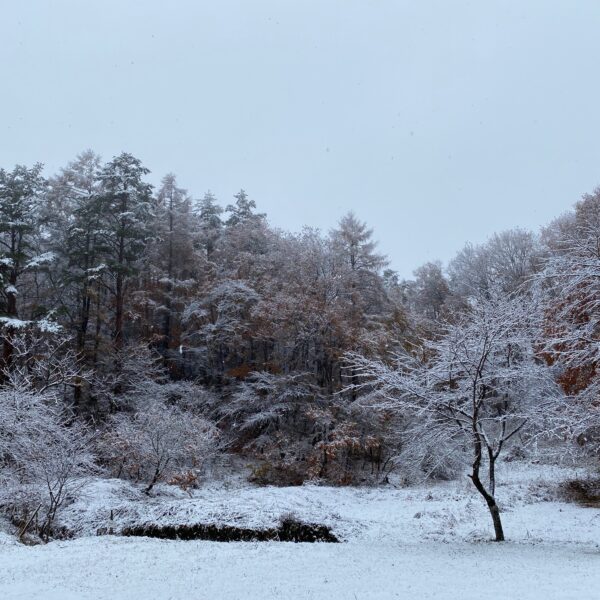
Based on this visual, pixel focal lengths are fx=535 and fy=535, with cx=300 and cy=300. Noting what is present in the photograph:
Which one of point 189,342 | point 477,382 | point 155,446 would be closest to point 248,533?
point 477,382

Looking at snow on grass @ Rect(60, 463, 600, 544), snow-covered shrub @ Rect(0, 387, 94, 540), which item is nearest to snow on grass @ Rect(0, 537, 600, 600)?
snow on grass @ Rect(60, 463, 600, 544)

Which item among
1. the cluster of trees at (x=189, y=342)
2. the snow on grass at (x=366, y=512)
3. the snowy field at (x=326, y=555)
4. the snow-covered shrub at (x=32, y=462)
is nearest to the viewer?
the snowy field at (x=326, y=555)

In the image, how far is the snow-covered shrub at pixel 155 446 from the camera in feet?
61.1

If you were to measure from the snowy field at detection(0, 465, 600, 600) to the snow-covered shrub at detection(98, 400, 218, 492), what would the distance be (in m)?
1.08

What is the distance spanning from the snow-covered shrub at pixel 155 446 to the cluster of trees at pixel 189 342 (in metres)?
0.07

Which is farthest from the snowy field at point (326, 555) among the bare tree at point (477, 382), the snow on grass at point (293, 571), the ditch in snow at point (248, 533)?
the bare tree at point (477, 382)

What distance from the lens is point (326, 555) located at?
34.7ft

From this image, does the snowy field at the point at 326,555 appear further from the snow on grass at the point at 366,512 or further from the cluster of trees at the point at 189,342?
the cluster of trees at the point at 189,342

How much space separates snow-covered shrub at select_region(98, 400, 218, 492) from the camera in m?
18.6

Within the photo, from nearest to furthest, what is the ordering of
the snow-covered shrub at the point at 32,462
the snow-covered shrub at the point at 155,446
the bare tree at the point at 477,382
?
the bare tree at the point at 477,382 < the snow-covered shrub at the point at 32,462 < the snow-covered shrub at the point at 155,446

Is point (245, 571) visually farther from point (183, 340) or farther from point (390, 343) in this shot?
point (183, 340)

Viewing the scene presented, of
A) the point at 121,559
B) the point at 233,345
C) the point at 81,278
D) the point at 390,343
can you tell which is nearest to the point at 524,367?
the point at 121,559

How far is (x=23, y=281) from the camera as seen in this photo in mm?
27297

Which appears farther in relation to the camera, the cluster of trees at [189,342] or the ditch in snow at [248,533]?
the cluster of trees at [189,342]
